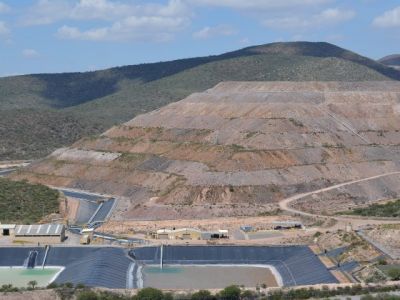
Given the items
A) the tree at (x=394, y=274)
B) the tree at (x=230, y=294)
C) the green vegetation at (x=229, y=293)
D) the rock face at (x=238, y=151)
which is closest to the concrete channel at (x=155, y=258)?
the tree at (x=394, y=274)

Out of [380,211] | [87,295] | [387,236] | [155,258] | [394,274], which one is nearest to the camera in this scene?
[87,295]

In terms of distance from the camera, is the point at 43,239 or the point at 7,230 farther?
the point at 7,230

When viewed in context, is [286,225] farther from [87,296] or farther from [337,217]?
[87,296]

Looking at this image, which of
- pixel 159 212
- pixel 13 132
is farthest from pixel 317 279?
pixel 13 132

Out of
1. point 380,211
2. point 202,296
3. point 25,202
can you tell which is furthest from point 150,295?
point 25,202

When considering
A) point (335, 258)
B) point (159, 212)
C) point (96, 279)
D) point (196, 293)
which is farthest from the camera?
point (159, 212)

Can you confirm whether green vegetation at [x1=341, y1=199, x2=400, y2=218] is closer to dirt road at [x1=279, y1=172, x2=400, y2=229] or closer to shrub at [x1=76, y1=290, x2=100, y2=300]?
dirt road at [x1=279, y1=172, x2=400, y2=229]

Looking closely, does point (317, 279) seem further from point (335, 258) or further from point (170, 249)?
point (170, 249)

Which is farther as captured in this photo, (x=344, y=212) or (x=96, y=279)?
(x=344, y=212)
